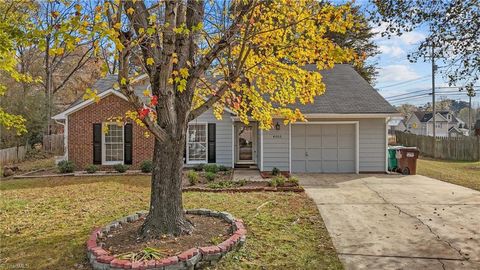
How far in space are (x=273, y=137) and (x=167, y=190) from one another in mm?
9481

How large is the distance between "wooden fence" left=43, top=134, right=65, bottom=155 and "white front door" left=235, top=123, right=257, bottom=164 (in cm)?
1259

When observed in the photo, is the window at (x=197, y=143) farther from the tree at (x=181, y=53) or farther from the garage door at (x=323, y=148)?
the tree at (x=181, y=53)

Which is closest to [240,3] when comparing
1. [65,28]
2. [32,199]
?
[65,28]

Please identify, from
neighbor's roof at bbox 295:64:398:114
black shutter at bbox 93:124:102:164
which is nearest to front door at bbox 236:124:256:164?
neighbor's roof at bbox 295:64:398:114

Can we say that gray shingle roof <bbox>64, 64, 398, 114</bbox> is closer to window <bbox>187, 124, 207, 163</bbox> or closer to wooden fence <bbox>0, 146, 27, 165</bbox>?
window <bbox>187, 124, 207, 163</bbox>

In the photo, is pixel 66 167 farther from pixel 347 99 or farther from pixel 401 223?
pixel 401 223

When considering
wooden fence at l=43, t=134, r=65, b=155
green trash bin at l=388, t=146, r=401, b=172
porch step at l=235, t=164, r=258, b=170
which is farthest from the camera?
wooden fence at l=43, t=134, r=65, b=155

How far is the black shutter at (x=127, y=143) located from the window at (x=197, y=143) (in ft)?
8.23

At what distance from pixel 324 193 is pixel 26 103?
19968 mm

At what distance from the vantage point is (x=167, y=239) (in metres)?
5.21

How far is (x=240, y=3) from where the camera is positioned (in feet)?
19.3

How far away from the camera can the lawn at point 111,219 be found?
4.91 m

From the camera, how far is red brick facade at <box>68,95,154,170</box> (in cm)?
1535

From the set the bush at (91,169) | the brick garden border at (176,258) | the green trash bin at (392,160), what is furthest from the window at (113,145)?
the green trash bin at (392,160)
